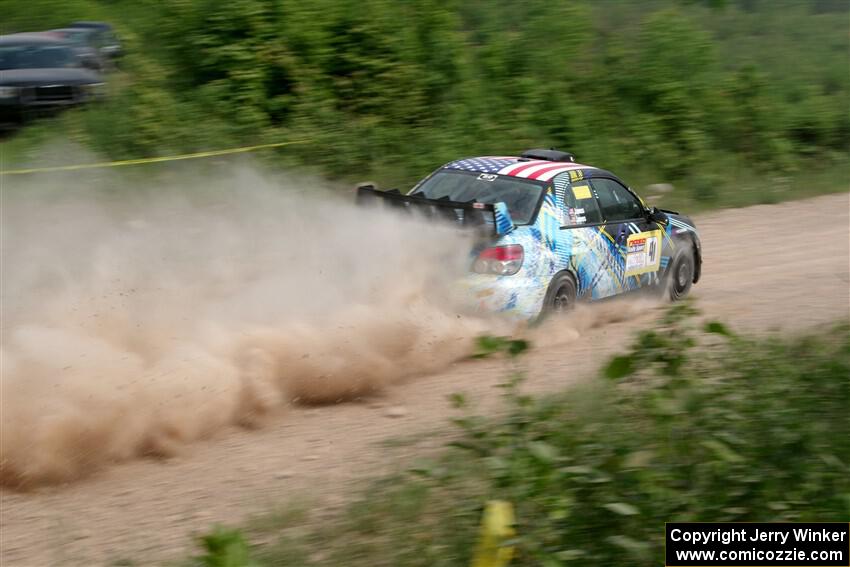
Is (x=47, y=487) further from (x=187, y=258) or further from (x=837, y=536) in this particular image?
(x=187, y=258)

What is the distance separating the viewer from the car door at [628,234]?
9.89 meters

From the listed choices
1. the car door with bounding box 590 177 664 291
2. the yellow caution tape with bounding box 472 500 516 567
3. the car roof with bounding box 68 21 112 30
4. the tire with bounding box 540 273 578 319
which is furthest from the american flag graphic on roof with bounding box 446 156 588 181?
the car roof with bounding box 68 21 112 30

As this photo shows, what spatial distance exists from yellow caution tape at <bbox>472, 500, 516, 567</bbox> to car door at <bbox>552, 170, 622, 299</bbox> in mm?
4910

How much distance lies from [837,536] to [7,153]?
1261 centimetres

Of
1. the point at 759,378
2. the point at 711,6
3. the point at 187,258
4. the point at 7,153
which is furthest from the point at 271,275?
the point at 711,6

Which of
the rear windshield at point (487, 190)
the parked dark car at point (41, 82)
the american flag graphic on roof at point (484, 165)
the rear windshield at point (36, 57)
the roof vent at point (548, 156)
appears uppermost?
the rear windshield at point (36, 57)

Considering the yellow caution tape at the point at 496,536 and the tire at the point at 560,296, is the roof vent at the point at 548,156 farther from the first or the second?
the yellow caution tape at the point at 496,536

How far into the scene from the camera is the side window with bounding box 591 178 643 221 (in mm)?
9898

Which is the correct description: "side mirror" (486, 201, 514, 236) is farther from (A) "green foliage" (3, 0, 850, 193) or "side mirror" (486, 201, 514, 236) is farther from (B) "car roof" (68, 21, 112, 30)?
(B) "car roof" (68, 21, 112, 30)

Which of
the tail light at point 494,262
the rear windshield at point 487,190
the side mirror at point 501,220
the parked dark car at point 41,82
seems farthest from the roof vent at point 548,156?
the parked dark car at point 41,82

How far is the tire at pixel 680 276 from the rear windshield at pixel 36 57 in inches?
403

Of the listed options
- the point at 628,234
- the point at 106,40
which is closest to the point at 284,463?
the point at 628,234

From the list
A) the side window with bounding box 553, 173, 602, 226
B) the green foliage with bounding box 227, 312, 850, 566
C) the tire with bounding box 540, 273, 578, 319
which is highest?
the side window with bounding box 553, 173, 602, 226

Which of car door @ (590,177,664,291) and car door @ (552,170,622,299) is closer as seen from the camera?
car door @ (552,170,622,299)
